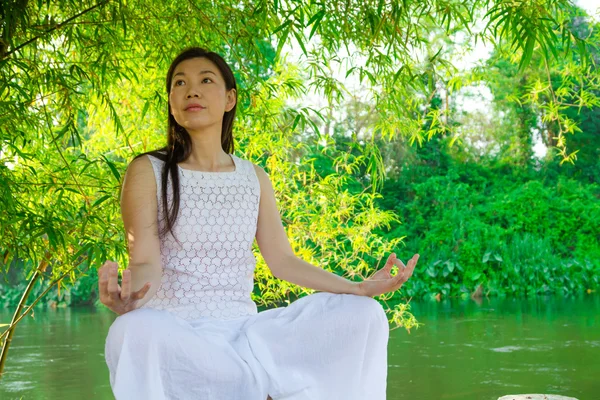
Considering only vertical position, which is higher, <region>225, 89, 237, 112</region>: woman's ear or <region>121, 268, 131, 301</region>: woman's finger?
<region>225, 89, 237, 112</region>: woman's ear

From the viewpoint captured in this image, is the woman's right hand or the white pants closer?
the woman's right hand

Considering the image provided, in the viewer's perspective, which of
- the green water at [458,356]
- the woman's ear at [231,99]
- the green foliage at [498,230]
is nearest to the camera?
the woman's ear at [231,99]

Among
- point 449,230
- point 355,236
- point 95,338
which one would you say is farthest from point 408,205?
point 355,236

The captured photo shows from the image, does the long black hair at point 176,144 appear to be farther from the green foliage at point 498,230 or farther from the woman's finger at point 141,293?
the green foliage at point 498,230

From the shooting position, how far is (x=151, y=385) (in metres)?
1.72

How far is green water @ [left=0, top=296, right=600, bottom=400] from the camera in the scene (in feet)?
22.2

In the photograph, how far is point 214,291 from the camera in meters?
2.09

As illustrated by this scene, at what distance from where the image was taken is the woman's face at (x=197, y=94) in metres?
2.17

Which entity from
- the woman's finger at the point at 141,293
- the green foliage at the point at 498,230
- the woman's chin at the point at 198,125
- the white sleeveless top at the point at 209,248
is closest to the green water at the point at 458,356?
the green foliage at the point at 498,230

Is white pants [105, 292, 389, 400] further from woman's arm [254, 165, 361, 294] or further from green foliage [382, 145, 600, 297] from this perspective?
green foliage [382, 145, 600, 297]

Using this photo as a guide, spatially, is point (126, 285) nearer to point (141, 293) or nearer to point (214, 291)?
point (141, 293)

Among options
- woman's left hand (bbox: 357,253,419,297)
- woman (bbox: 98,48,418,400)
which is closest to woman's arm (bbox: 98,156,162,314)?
woman (bbox: 98,48,418,400)

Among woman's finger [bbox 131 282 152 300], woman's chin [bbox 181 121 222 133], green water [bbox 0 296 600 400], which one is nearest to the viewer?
woman's finger [bbox 131 282 152 300]

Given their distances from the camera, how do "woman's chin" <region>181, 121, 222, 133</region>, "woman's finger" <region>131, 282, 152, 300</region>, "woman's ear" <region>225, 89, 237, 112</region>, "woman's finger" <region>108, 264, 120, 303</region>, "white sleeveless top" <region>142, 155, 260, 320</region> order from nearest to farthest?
1. "woman's finger" <region>108, 264, 120, 303</region>
2. "woman's finger" <region>131, 282, 152, 300</region>
3. "white sleeveless top" <region>142, 155, 260, 320</region>
4. "woman's chin" <region>181, 121, 222, 133</region>
5. "woman's ear" <region>225, 89, 237, 112</region>
